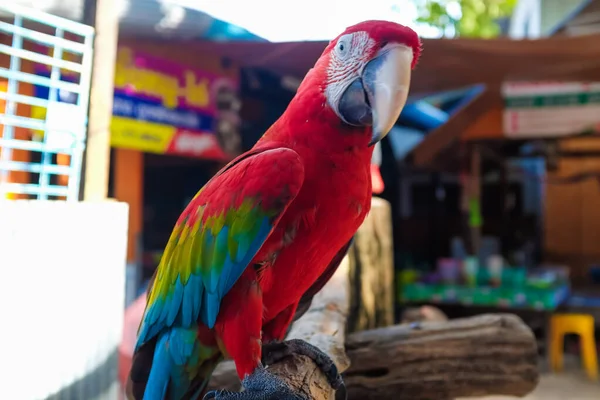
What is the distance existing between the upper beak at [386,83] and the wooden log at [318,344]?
1.37 feet

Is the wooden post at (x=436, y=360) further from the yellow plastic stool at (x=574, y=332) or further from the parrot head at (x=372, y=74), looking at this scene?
the yellow plastic stool at (x=574, y=332)

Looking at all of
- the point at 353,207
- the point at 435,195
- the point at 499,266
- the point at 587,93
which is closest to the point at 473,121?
the point at 587,93

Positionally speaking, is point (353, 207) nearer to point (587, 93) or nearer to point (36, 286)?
point (36, 286)

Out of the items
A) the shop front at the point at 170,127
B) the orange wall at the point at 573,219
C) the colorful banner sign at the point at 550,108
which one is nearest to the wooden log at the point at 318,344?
the shop front at the point at 170,127

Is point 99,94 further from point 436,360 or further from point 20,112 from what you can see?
point 436,360

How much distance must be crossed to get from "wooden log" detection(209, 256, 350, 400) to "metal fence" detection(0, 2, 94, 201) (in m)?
0.51

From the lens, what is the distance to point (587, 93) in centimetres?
247

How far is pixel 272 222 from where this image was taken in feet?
2.33

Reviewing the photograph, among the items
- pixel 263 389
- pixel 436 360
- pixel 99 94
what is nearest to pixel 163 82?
pixel 99 94

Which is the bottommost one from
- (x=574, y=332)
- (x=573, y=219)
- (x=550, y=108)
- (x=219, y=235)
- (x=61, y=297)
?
(x=574, y=332)

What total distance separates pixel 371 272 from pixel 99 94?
1.04 m

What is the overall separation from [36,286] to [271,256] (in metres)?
0.44

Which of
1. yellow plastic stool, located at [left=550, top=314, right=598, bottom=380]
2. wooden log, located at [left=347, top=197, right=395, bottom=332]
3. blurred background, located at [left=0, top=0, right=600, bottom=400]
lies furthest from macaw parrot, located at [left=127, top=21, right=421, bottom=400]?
yellow plastic stool, located at [left=550, top=314, right=598, bottom=380]

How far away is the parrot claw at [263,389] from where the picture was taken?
0.70m
